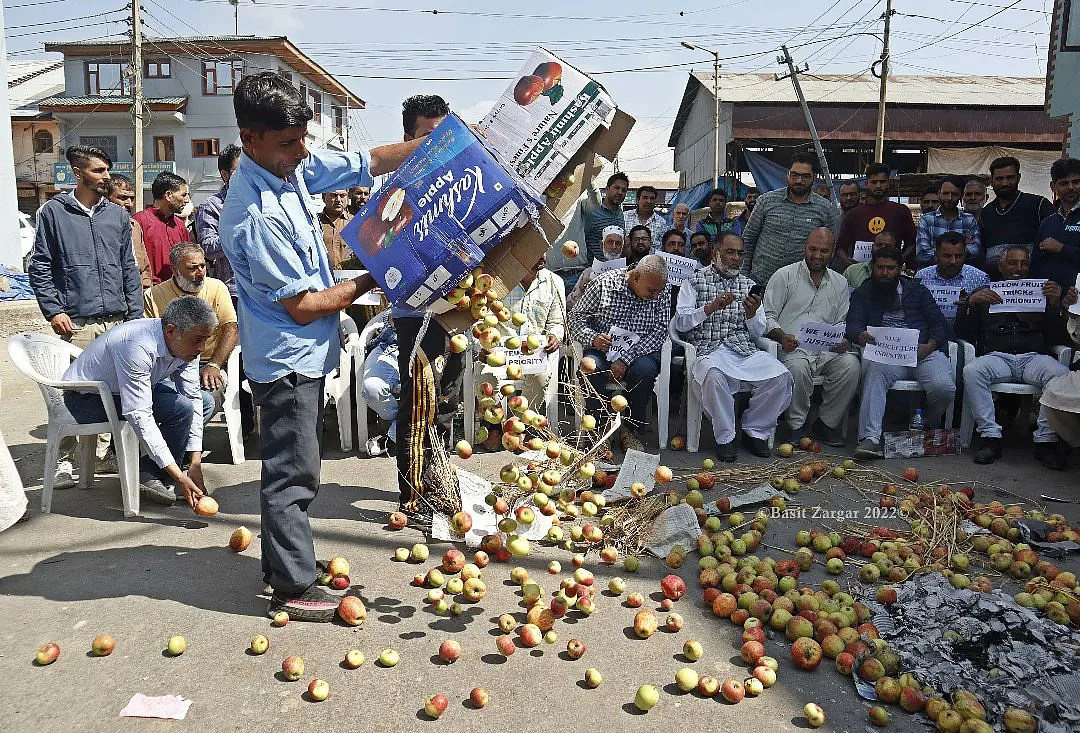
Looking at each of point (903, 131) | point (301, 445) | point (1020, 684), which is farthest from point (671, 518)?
point (903, 131)

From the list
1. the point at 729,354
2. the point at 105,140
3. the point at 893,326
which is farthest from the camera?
the point at 105,140

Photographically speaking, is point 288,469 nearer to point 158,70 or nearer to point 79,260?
point 79,260

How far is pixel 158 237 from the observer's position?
6.86m

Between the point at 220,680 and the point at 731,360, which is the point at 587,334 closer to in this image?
the point at 731,360

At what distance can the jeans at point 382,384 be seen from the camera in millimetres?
5742

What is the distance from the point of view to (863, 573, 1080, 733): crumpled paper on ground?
266cm

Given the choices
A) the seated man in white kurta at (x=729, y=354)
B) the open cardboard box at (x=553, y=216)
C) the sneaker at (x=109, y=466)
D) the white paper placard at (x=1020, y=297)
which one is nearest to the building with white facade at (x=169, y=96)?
the sneaker at (x=109, y=466)

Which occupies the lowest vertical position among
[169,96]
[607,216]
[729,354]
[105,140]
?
[729,354]

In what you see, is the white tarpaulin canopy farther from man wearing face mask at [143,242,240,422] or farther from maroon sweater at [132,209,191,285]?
man wearing face mask at [143,242,240,422]

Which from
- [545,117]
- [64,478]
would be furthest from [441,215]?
[64,478]

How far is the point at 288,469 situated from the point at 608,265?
13.6 ft

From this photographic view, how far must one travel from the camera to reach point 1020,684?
2.74 metres

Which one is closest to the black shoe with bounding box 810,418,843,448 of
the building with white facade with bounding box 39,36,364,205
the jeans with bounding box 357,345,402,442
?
the jeans with bounding box 357,345,402,442

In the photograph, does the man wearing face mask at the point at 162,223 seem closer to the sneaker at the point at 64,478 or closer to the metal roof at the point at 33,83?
the sneaker at the point at 64,478
